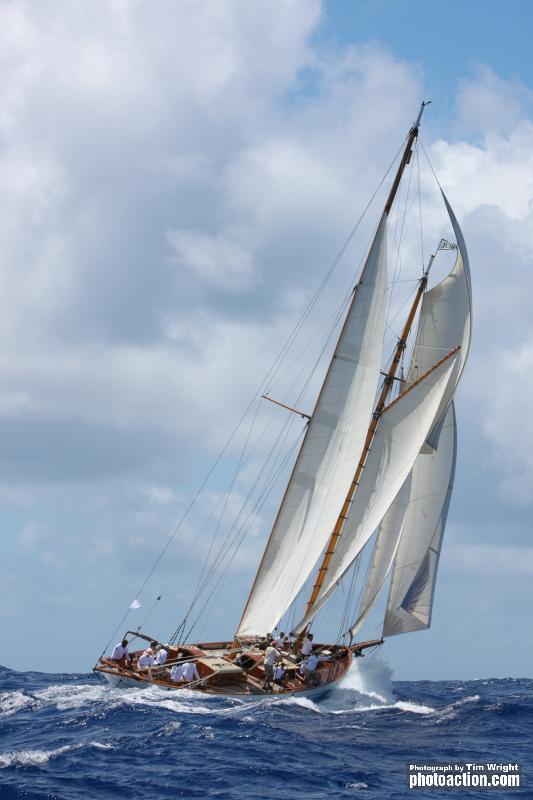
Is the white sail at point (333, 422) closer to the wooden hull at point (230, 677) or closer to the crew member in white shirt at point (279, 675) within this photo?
the wooden hull at point (230, 677)

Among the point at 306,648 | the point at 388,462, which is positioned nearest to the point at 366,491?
the point at 388,462

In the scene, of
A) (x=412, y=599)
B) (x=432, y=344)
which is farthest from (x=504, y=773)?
(x=432, y=344)

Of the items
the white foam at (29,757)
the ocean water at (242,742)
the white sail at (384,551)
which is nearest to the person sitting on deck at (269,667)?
the ocean water at (242,742)

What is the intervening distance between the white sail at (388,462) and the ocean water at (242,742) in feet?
16.7

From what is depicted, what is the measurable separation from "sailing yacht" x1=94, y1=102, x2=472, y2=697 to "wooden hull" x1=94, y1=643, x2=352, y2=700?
0.18 meters

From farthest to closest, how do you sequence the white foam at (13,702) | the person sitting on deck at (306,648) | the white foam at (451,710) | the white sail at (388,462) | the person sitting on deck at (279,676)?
the white sail at (388,462), the person sitting on deck at (306,648), the white foam at (451,710), the person sitting on deck at (279,676), the white foam at (13,702)

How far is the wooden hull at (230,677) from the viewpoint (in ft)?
120

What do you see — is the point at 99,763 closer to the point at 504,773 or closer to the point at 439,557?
the point at 504,773

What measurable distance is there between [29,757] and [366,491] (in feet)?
70.3

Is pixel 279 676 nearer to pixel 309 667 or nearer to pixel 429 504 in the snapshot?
pixel 309 667

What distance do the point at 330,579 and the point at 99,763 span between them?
1871 cm

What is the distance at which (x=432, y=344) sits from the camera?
4569 centimetres

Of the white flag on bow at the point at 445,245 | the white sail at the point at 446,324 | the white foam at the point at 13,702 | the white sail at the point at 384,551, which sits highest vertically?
the white flag on bow at the point at 445,245

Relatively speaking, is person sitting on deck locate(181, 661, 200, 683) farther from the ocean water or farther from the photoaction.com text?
the photoaction.com text
